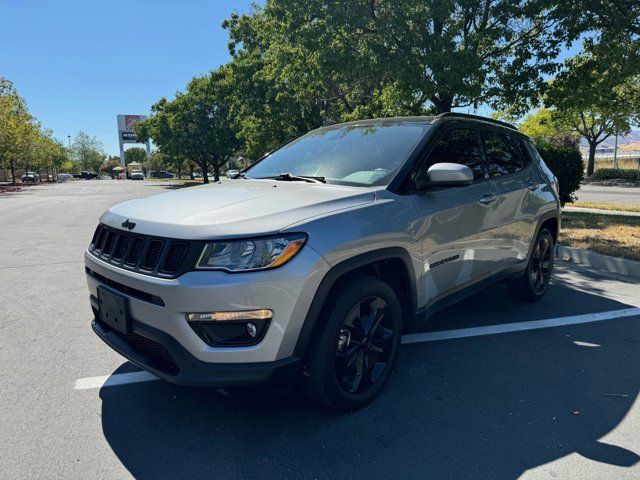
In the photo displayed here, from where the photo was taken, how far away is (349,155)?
359cm

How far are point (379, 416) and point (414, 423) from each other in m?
0.21

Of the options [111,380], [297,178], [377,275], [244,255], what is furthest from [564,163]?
[111,380]

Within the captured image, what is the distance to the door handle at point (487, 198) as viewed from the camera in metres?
3.77

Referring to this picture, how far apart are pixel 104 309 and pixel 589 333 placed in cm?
402

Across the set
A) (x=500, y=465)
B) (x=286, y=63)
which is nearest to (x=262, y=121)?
(x=286, y=63)

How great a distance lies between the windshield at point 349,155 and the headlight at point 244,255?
1.06 m

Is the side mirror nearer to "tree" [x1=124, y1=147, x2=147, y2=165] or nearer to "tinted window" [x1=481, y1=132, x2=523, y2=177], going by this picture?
"tinted window" [x1=481, y1=132, x2=523, y2=177]

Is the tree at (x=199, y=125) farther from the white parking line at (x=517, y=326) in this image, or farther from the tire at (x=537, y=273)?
the white parking line at (x=517, y=326)

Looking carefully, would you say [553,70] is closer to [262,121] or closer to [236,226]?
[236,226]

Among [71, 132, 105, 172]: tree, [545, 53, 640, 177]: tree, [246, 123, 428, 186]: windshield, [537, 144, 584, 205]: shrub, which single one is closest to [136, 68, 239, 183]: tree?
[537, 144, 584, 205]: shrub

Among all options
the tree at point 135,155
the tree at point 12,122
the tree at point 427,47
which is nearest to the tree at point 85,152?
the tree at point 135,155

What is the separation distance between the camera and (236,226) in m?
2.33

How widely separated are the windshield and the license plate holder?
157 centimetres

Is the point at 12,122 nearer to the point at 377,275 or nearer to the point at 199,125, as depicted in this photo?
the point at 199,125
